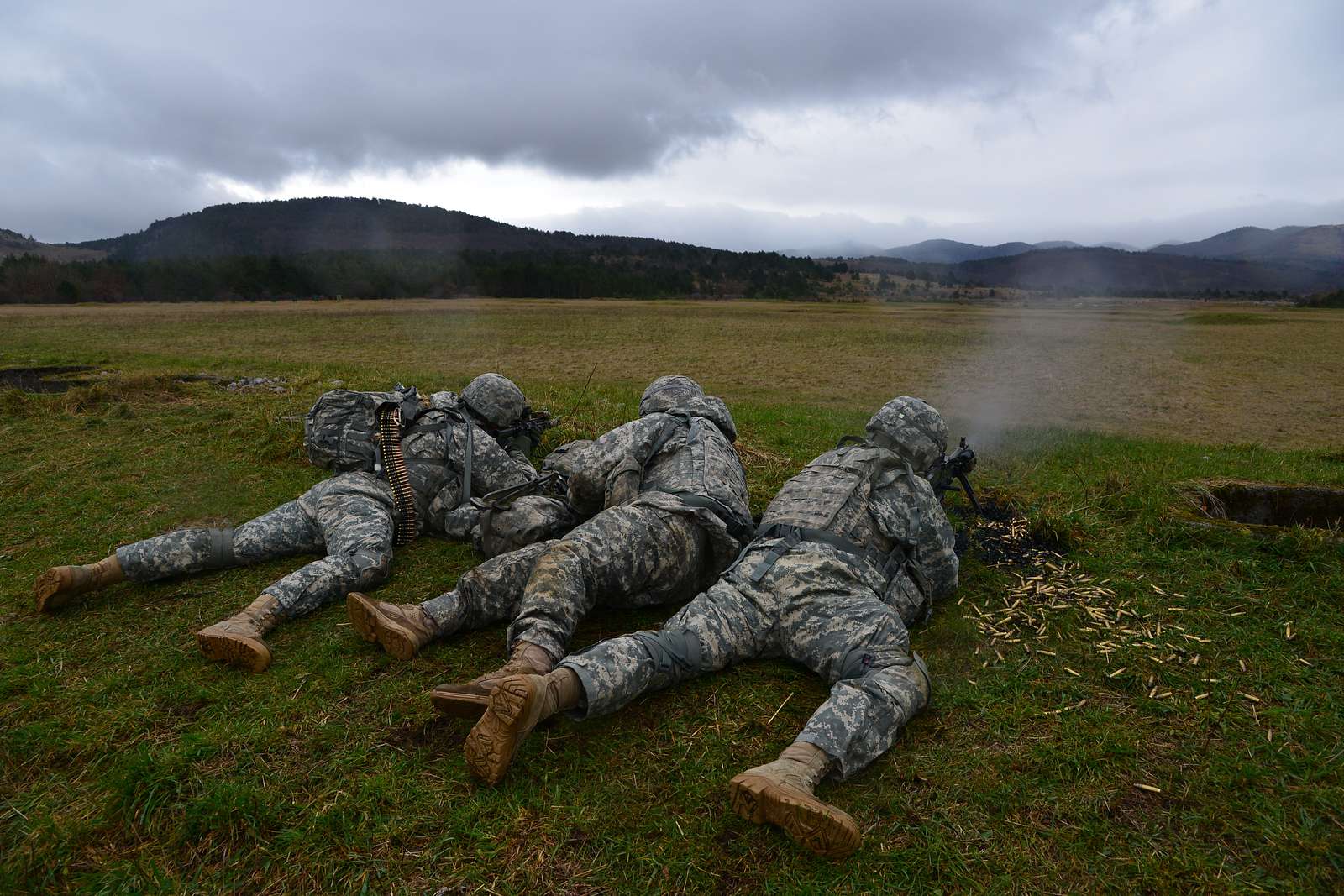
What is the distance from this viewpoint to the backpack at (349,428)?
6188mm

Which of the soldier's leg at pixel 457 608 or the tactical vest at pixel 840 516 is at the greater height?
the tactical vest at pixel 840 516

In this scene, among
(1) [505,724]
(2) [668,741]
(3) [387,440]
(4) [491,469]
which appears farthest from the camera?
(4) [491,469]

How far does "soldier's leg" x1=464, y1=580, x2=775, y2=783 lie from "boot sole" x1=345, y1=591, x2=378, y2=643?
51.6 inches

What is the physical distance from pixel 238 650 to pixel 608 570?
7.20 feet

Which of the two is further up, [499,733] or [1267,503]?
[499,733]

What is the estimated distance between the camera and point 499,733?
3.12 meters

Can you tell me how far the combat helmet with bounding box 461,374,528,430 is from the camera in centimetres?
666

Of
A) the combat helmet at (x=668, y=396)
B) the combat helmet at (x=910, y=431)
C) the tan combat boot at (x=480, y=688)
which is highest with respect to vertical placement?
the combat helmet at (x=668, y=396)

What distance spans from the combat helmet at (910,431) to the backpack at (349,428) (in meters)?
3.94

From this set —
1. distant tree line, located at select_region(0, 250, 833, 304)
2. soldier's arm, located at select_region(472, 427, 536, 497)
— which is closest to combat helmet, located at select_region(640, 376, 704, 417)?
soldier's arm, located at select_region(472, 427, 536, 497)

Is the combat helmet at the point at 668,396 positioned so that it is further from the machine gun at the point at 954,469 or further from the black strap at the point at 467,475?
the machine gun at the point at 954,469

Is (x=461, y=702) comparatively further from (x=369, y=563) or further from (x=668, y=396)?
(x=668, y=396)

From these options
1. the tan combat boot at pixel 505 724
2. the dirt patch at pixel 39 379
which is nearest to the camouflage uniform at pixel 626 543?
the tan combat boot at pixel 505 724

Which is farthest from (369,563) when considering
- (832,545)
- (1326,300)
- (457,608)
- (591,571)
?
(1326,300)
